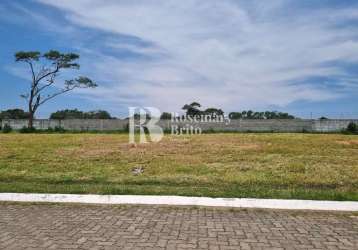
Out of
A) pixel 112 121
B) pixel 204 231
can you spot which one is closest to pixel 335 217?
pixel 204 231

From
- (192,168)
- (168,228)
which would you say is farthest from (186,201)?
(192,168)

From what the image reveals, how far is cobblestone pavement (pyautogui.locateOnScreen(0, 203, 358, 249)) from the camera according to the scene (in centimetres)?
486

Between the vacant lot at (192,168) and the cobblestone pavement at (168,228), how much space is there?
1.33 m

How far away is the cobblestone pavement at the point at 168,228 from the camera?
191 inches

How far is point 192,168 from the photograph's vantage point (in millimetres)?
11406

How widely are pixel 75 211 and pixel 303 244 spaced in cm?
387

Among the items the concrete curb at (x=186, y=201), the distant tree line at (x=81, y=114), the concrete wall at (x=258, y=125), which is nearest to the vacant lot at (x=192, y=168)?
the concrete curb at (x=186, y=201)

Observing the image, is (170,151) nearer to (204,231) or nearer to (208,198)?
(208,198)

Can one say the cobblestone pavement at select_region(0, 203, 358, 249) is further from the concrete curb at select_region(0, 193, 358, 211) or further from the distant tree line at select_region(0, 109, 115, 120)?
the distant tree line at select_region(0, 109, 115, 120)

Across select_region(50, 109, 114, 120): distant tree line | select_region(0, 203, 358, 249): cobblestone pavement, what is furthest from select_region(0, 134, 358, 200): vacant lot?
select_region(50, 109, 114, 120): distant tree line

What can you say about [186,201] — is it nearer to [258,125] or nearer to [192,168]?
[192,168]

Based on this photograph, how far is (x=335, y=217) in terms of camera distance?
6379mm

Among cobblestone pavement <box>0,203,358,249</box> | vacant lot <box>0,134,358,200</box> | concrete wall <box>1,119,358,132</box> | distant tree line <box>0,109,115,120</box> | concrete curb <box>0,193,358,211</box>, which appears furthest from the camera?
distant tree line <box>0,109,115,120</box>

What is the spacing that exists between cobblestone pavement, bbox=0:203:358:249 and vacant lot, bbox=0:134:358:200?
133 cm
